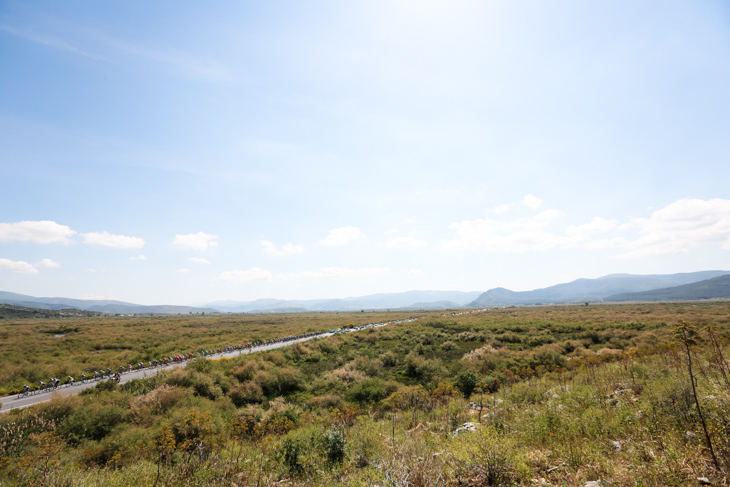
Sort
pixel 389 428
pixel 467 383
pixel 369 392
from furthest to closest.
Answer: pixel 369 392 < pixel 467 383 < pixel 389 428

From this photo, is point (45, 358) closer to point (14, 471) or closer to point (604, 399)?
point (14, 471)

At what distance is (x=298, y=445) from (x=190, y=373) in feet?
41.6

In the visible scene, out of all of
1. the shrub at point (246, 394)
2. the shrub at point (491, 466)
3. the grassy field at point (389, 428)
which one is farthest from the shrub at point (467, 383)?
the shrub at point (246, 394)

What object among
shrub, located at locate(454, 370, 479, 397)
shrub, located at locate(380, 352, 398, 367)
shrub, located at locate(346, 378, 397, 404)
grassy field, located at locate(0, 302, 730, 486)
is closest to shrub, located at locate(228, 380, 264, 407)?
grassy field, located at locate(0, 302, 730, 486)

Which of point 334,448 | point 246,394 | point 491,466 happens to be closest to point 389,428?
point 334,448

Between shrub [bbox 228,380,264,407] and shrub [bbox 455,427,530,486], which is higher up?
shrub [bbox 455,427,530,486]

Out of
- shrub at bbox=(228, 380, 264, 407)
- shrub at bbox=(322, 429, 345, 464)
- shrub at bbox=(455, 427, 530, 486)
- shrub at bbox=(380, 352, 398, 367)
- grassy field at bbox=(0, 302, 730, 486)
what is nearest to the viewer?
shrub at bbox=(455, 427, 530, 486)

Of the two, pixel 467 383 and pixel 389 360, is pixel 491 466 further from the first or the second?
pixel 389 360

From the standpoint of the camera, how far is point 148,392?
14281 mm

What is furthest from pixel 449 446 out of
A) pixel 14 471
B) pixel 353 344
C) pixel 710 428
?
pixel 353 344

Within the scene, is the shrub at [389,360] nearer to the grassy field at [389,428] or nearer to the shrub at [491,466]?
the grassy field at [389,428]

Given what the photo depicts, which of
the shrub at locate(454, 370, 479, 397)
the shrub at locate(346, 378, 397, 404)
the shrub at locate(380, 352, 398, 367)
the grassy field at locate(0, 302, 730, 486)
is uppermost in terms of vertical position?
the grassy field at locate(0, 302, 730, 486)

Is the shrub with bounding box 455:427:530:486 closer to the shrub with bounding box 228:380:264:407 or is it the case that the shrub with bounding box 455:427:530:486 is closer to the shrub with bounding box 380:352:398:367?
the shrub with bounding box 228:380:264:407

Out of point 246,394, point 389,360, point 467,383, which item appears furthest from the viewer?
point 389,360
